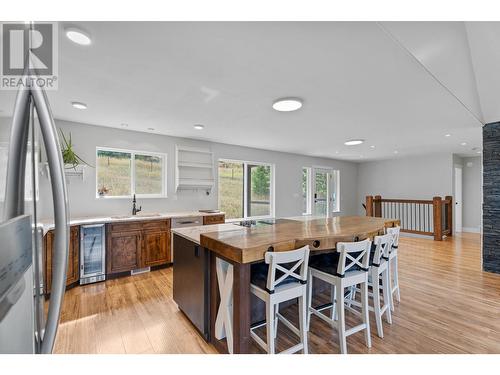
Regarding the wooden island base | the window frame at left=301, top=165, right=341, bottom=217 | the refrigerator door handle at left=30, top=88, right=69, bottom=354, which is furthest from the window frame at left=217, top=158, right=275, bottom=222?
the refrigerator door handle at left=30, top=88, right=69, bottom=354

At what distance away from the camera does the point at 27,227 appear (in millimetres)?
495

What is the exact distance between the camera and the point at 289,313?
2.46 meters

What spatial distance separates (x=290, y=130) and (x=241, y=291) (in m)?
3.03

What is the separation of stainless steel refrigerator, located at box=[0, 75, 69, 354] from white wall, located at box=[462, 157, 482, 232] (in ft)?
31.3

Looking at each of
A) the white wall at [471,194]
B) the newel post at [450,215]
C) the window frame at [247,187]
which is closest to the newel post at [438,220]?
the newel post at [450,215]

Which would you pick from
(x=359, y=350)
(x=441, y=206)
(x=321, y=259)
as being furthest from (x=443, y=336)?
(x=441, y=206)

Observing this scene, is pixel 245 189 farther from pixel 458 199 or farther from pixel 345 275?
pixel 458 199

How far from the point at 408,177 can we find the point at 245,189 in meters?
5.37

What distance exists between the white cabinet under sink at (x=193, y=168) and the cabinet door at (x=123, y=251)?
4.26 ft

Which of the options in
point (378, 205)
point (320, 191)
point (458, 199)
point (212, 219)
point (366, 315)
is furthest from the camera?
point (320, 191)

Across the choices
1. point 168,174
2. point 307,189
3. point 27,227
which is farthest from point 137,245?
point 307,189

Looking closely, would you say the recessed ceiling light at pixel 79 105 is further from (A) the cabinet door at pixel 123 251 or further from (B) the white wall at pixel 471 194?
(B) the white wall at pixel 471 194

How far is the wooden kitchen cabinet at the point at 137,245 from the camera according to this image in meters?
3.42
